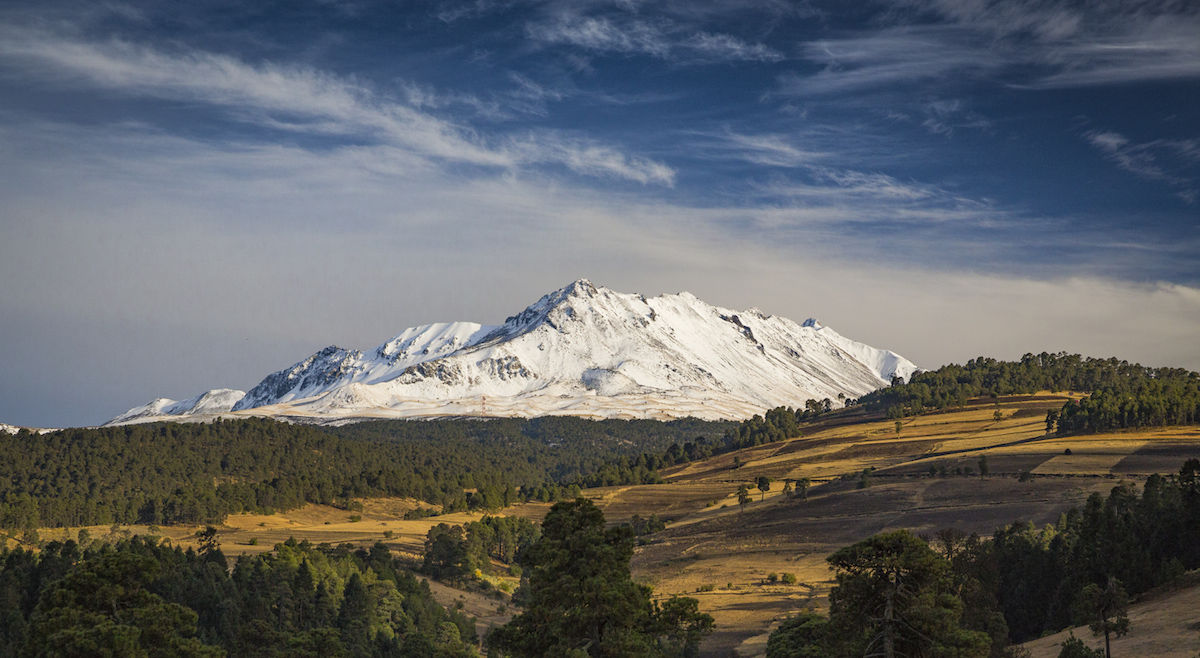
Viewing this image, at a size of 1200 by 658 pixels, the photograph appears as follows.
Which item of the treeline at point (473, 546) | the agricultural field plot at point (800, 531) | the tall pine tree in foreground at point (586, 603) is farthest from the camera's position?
the treeline at point (473, 546)

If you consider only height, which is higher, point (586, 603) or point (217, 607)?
point (586, 603)

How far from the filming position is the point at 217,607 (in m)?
79.9

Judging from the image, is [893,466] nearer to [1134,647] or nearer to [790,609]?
[790,609]

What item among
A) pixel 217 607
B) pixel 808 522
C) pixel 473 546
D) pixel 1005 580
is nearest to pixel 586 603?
pixel 217 607

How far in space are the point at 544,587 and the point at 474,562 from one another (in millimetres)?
96324

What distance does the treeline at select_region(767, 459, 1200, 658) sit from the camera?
30.7m

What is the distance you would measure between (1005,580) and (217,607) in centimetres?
6906

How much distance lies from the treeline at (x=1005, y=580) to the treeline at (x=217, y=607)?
2780 cm

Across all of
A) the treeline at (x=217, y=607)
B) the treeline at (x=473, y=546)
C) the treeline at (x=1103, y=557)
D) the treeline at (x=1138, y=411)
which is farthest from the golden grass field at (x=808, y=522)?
the treeline at (x=1103, y=557)

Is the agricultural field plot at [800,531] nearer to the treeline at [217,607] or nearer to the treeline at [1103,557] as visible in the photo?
the treeline at [1103,557]

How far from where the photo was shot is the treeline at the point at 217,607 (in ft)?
132

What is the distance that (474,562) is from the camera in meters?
136

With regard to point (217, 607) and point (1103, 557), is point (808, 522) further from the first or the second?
point (217, 607)

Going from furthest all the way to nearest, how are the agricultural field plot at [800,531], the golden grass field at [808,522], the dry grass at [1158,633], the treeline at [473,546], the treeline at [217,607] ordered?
the treeline at [473,546] < the golden grass field at [808,522] < the agricultural field plot at [800,531] < the dry grass at [1158,633] < the treeline at [217,607]
